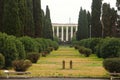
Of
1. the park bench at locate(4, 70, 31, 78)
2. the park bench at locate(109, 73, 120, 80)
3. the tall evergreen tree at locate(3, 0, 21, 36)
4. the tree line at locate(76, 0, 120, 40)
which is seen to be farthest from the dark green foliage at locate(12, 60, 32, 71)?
the tree line at locate(76, 0, 120, 40)

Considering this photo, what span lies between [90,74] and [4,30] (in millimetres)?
16639

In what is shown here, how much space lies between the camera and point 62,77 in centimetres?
2409

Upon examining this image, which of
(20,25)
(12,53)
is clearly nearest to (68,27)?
(20,25)

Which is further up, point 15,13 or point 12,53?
point 15,13

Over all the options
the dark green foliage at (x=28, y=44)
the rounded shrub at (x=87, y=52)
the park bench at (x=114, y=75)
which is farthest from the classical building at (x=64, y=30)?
the park bench at (x=114, y=75)

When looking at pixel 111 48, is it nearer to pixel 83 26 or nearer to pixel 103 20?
pixel 103 20

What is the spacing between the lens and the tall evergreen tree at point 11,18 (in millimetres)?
39906

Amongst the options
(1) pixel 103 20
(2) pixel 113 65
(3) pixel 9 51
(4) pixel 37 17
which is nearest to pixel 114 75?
(2) pixel 113 65

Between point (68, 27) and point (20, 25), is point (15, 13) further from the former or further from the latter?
point (68, 27)

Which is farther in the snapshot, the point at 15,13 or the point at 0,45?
the point at 15,13

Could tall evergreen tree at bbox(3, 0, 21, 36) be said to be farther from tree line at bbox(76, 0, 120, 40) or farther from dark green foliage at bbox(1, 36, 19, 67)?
tree line at bbox(76, 0, 120, 40)

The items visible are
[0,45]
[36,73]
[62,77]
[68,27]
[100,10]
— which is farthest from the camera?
[68,27]

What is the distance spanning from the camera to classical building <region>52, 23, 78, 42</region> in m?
168

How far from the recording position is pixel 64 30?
171250 mm
